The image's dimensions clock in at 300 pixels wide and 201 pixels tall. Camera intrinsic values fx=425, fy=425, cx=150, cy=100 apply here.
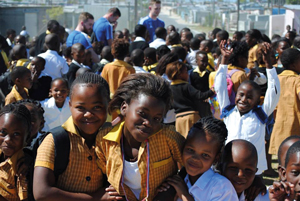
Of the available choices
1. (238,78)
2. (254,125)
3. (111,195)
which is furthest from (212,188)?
(238,78)

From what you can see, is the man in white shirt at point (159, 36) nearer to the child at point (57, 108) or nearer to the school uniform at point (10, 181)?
the child at point (57, 108)

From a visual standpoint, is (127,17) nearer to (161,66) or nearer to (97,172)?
(161,66)

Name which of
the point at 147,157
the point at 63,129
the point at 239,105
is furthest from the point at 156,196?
the point at 239,105

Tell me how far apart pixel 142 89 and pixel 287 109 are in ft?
11.3

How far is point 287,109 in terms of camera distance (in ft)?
17.0

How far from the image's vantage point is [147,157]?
7.20ft

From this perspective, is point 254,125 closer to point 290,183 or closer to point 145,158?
point 290,183

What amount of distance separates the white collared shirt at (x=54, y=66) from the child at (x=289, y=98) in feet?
10.0

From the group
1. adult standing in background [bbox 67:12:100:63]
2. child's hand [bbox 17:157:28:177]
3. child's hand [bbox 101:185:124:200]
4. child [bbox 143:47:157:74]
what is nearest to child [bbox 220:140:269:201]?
child's hand [bbox 101:185:124:200]

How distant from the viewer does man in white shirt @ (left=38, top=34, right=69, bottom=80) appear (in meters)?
6.06

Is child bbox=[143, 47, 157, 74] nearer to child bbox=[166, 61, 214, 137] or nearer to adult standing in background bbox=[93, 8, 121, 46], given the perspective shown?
child bbox=[166, 61, 214, 137]

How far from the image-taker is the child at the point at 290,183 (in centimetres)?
214

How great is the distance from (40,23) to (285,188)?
57.4ft

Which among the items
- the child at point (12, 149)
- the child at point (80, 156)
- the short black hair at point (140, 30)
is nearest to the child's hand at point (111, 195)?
the child at point (80, 156)
